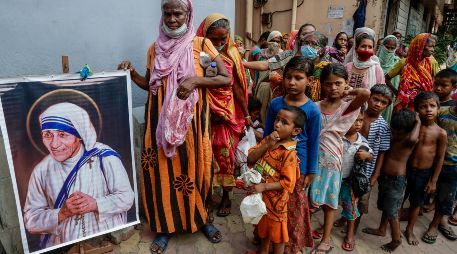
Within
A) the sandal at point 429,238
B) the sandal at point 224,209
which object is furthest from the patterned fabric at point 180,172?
the sandal at point 429,238

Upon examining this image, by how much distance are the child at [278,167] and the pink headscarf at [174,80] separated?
569 millimetres

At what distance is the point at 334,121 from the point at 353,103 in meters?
0.19

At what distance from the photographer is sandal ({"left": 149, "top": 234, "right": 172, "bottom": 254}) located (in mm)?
2611

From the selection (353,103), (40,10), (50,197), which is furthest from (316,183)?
(40,10)

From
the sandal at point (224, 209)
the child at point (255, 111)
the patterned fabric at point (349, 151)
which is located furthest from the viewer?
the child at point (255, 111)

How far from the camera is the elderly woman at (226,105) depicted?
279cm

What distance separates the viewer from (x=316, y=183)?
2568 mm

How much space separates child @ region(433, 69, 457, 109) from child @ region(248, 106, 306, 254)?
1862 mm

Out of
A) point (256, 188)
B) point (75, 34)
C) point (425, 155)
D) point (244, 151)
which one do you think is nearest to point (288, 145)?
point (256, 188)

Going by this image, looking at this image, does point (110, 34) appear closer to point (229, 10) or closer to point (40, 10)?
point (40, 10)

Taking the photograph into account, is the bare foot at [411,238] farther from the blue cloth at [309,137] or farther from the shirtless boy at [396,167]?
the blue cloth at [309,137]

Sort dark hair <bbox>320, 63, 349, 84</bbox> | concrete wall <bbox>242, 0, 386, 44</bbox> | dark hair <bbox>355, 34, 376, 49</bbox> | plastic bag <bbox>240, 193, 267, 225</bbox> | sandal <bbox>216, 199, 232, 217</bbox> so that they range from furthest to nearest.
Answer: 1. concrete wall <bbox>242, 0, 386, 44</bbox>
2. dark hair <bbox>355, 34, 376, 49</bbox>
3. sandal <bbox>216, 199, 232, 217</bbox>
4. dark hair <bbox>320, 63, 349, 84</bbox>
5. plastic bag <bbox>240, 193, 267, 225</bbox>

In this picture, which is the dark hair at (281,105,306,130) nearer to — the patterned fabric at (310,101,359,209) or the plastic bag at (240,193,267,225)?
the patterned fabric at (310,101,359,209)

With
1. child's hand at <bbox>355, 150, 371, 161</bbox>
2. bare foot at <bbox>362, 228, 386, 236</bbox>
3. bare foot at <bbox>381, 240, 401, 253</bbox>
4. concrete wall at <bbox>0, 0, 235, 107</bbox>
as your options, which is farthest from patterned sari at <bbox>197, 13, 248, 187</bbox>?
bare foot at <bbox>381, 240, 401, 253</bbox>
